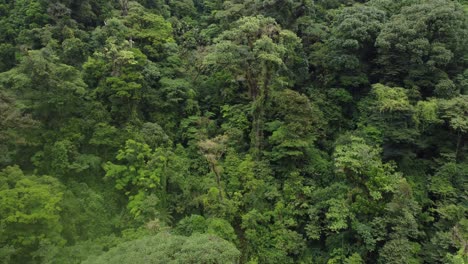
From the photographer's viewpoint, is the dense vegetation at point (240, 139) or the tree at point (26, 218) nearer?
the tree at point (26, 218)

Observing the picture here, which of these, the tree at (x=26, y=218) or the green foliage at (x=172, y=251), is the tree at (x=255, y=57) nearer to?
the green foliage at (x=172, y=251)

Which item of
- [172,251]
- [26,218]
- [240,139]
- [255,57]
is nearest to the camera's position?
[172,251]

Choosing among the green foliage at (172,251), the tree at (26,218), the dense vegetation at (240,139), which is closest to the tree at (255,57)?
the dense vegetation at (240,139)

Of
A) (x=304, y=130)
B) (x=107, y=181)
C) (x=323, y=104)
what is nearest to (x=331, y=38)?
(x=323, y=104)

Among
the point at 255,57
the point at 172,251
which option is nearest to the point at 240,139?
the point at 255,57

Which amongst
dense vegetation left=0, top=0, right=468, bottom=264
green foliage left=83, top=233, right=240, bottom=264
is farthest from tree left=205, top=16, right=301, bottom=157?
green foliage left=83, top=233, right=240, bottom=264

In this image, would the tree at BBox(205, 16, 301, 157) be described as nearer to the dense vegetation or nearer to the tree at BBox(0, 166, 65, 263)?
the dense vegetation

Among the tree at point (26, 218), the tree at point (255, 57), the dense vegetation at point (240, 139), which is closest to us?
the tree at point (26, 218)

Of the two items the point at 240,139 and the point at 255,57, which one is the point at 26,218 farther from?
the point at 255,57
